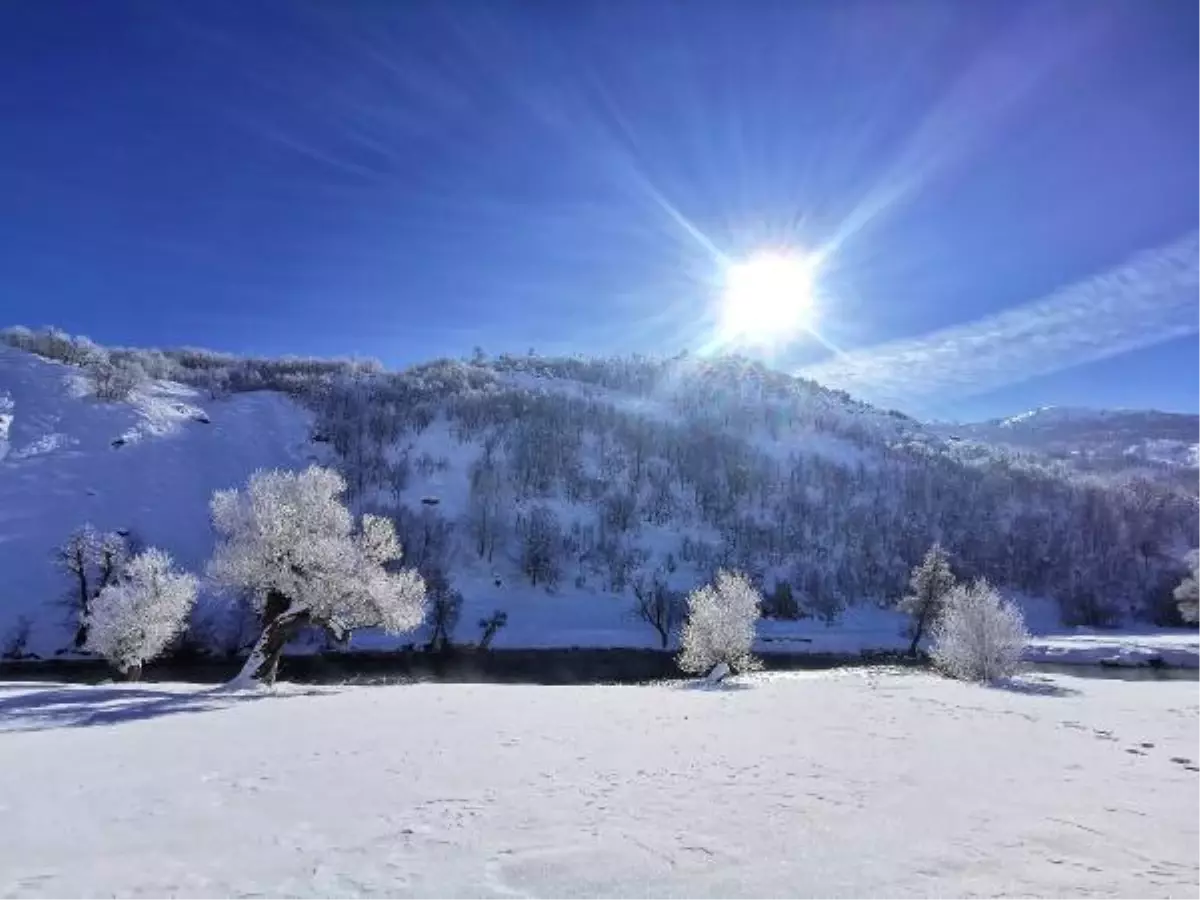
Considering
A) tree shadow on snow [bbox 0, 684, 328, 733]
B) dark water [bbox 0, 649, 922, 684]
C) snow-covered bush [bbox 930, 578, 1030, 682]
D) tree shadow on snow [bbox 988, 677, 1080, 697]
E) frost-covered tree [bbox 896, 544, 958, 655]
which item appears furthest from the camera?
frost-covered tree [bbox 896, 544, 958, 655]

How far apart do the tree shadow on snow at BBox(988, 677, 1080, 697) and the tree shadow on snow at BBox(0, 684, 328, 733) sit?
A: 36217 mm

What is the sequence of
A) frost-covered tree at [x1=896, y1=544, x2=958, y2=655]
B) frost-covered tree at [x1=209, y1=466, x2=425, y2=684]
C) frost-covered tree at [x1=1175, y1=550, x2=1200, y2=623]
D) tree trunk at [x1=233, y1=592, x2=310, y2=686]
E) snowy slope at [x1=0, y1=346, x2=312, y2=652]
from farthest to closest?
snowy slope at [x1=0, y1=346, x2=312, y2=652] → frost-covered tree at [x1=896, y1=544, x2=958, y2=655] → frost-covered tree at [x1=1175, y1=550, x2=1200, y2=623] → tree trunk at [x1=233, y1=592, x2=310, y2=686] → frost-covered tree at [x1=209, y1=466, x2=425, y2=684]

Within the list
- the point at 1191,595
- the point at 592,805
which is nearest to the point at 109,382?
the point at 592,805

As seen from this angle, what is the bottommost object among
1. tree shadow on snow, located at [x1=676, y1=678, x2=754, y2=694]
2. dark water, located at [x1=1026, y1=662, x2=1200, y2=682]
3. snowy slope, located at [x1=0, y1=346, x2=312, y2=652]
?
dark water, located at [x1=1026, y1=662, x2=1200, y2=682]

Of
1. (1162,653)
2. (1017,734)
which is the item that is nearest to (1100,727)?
(1017,734)

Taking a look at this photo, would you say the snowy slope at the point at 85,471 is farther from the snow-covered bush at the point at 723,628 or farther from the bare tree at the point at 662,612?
the snow-covered bush at the point at 723,628

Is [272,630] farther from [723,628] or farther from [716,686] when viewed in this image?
[723,628]

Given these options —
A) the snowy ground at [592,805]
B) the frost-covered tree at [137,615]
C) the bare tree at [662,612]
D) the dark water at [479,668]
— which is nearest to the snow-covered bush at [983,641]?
the snowy ground at [592,805]

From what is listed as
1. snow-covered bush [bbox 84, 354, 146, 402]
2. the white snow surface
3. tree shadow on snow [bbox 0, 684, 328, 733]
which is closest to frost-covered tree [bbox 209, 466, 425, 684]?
tree shadow on snow [bbox 0, 684, 328, 733]

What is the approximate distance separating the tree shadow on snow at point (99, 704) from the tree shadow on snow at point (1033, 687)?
36.2 m

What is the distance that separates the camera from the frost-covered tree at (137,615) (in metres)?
50.6

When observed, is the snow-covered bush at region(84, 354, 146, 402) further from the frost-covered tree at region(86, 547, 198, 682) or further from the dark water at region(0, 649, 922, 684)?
the frost-covered tree at region(86, 547, 198, 682)

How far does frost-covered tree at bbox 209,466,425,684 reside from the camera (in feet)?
129

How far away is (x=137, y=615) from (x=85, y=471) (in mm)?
128228
